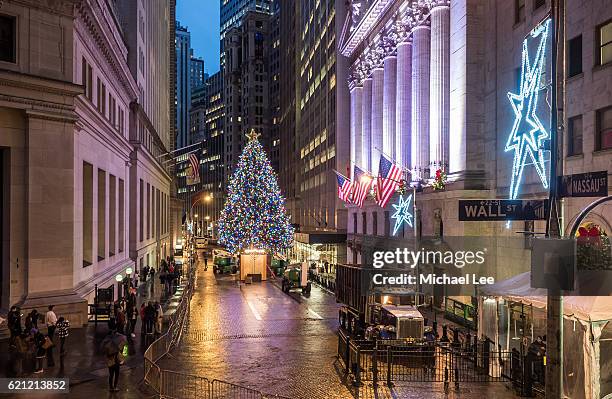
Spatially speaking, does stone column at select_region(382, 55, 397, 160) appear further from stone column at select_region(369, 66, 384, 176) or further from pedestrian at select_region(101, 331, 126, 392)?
pedestrian at select_region(101, 331, 126, 392)

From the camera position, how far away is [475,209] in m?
13.7

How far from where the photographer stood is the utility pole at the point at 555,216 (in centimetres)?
971

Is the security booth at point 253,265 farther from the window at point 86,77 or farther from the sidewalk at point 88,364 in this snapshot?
the sidewalk at point 88,364

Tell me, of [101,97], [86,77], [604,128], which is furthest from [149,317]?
[604,128]

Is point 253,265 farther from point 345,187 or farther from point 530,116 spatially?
point 530,116

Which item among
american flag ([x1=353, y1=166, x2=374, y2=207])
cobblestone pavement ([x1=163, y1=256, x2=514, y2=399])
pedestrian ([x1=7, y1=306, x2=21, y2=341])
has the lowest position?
cobblestone pavement ([x1=163, y1=256, x2=514, y2=399])

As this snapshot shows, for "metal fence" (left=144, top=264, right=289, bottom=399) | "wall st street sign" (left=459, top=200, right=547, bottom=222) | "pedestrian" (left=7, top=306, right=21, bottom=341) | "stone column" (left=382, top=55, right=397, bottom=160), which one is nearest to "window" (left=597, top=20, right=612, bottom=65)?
"wall st street sign" (left=459, top=200, right=547, bottom=222)

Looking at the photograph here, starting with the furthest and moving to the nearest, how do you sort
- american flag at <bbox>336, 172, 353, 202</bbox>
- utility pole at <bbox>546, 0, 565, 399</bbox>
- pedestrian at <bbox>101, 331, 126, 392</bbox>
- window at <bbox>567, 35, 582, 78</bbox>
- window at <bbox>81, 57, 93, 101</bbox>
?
american flag at <bbox>336, 172, 353, 202</bbox> → window at <bbox>81, 57, 93, 101</bbox> → window at <bbox>567, 35, 582, 78</bbox> → pedestrian at <bbox>101, 331, 126, 392</bbox> → utility pole at <bbox>546, 0, 565, 399</bbox>

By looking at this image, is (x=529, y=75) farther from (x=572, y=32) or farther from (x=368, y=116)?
(x=368, y=116)

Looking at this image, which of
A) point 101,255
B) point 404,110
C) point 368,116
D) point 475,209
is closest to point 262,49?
point 368,116

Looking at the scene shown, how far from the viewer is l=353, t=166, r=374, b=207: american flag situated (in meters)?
43.1

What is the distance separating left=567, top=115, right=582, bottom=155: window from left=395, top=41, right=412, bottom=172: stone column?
67.4 ft

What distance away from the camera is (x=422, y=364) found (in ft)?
66.7

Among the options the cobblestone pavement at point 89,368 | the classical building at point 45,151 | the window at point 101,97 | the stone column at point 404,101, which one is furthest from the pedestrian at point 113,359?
the stone column at point 404,101
